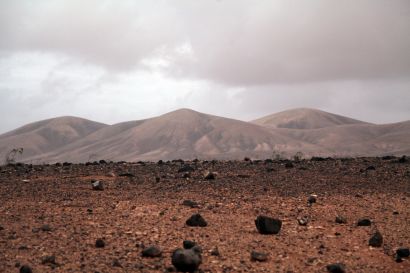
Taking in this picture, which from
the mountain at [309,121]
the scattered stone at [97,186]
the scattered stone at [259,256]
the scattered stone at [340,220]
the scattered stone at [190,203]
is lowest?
the scattered stone at [259,256]

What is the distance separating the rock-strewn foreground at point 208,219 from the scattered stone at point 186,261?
138 millimetres

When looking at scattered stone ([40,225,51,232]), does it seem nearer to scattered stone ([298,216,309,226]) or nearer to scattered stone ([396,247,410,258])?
scattered stone ([298,216,309,226])

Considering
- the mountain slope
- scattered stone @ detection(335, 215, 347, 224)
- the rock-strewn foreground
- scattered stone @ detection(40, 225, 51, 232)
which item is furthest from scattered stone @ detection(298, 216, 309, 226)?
the mountain slope

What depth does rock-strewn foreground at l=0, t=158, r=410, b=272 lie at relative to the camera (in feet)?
22.0

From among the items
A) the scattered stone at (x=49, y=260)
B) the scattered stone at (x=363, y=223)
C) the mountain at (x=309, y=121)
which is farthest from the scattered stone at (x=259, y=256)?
the mountain at (x=309, y=121)

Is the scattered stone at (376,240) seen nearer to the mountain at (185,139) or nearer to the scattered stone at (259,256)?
the scattered stone at (259,256)

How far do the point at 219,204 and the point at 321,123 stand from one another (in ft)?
600

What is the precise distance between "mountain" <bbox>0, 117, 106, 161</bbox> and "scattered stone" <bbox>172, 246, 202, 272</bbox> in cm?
12275

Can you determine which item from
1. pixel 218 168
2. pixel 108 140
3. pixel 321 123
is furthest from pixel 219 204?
pixel 321 123

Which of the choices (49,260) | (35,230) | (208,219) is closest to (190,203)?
(208,219)

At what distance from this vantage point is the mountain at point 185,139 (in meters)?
117

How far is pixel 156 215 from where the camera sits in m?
9.25

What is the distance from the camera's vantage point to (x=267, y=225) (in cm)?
804

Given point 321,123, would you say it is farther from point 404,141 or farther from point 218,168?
point 218,168
